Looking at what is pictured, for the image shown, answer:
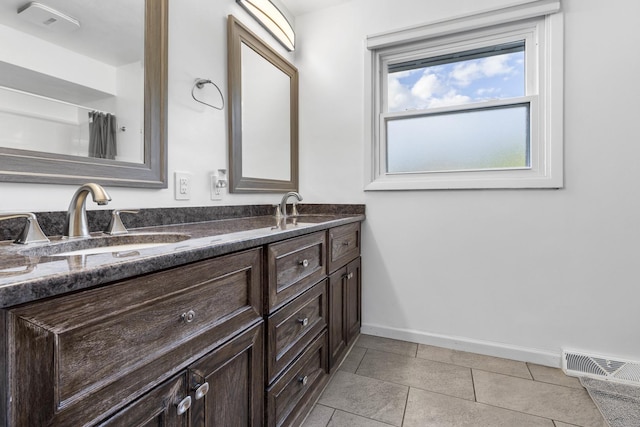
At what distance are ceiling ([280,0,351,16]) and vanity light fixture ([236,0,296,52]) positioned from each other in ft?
0.76

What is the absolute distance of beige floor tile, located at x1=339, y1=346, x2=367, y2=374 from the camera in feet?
5.58

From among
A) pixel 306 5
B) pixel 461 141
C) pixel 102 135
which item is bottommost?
pixel 102 135

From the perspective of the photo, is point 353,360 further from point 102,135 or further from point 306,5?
point 306,5

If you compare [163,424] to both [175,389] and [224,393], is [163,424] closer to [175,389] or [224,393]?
[175,389]

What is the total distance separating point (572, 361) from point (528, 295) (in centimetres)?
39

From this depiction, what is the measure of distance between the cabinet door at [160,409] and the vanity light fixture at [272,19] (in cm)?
187

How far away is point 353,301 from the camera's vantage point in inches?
77.1

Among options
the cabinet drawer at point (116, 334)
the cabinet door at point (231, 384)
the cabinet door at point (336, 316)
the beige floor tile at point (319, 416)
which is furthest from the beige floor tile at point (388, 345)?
the cabinet drawer at point (116, 334)

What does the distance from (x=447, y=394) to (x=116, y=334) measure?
4.91 ft

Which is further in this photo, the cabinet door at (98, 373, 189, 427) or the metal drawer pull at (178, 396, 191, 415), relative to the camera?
the metal drawer pull at (178, 396, 191, 415)

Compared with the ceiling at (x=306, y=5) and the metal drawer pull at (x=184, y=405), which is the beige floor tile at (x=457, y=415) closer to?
the metal drawer pull at (x=184, y=405)

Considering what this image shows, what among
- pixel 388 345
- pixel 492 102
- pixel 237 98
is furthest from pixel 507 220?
pixel 237 98

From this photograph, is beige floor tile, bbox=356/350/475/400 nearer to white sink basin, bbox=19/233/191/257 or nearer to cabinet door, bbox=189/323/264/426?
cabinet door, bbox=189/323/264/426

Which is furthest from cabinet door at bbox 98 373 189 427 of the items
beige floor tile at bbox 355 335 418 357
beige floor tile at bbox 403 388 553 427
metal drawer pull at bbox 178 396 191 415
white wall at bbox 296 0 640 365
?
white wall at bbox 296 0 640 365
